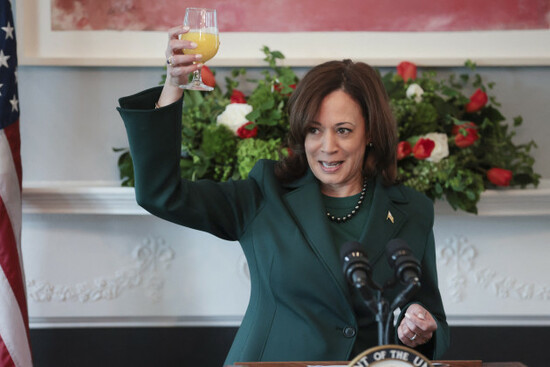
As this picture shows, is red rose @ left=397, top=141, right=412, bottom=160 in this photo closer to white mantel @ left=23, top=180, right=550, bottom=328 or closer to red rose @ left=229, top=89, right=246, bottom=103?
white mantel @ left=23, top=180, right=550, bottom=328

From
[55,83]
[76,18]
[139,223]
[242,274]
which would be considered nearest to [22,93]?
[55,83]

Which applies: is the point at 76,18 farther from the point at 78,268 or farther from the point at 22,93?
the point at 78,268

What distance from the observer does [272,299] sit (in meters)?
1.75

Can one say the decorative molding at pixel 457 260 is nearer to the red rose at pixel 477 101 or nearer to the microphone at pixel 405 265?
the red rose at pixel 477 101

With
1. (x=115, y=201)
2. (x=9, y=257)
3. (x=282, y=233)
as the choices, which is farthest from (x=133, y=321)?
(x=282, y=233)

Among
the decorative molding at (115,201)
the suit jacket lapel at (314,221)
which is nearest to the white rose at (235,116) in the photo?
the decorative molding at (115,201)

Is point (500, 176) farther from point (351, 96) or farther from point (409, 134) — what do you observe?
point (351, 96)

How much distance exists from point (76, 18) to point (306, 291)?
1.68m

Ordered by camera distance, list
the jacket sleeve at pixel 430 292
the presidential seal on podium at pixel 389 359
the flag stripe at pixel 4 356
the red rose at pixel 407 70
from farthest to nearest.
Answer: the red rose at pixel 407 70 < the flag stripe at pixel 4 356 < the jacket sleeve at pixel 430 292 < the presidential seal on podium at pixel 389 359

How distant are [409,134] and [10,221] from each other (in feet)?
4.85

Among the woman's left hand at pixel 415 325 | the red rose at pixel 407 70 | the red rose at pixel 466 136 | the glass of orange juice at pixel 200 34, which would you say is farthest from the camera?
the red rose at pixel 407 70

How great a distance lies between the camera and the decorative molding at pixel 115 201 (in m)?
2.63

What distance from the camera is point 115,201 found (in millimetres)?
2646

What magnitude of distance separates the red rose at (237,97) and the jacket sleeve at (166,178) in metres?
0.81
